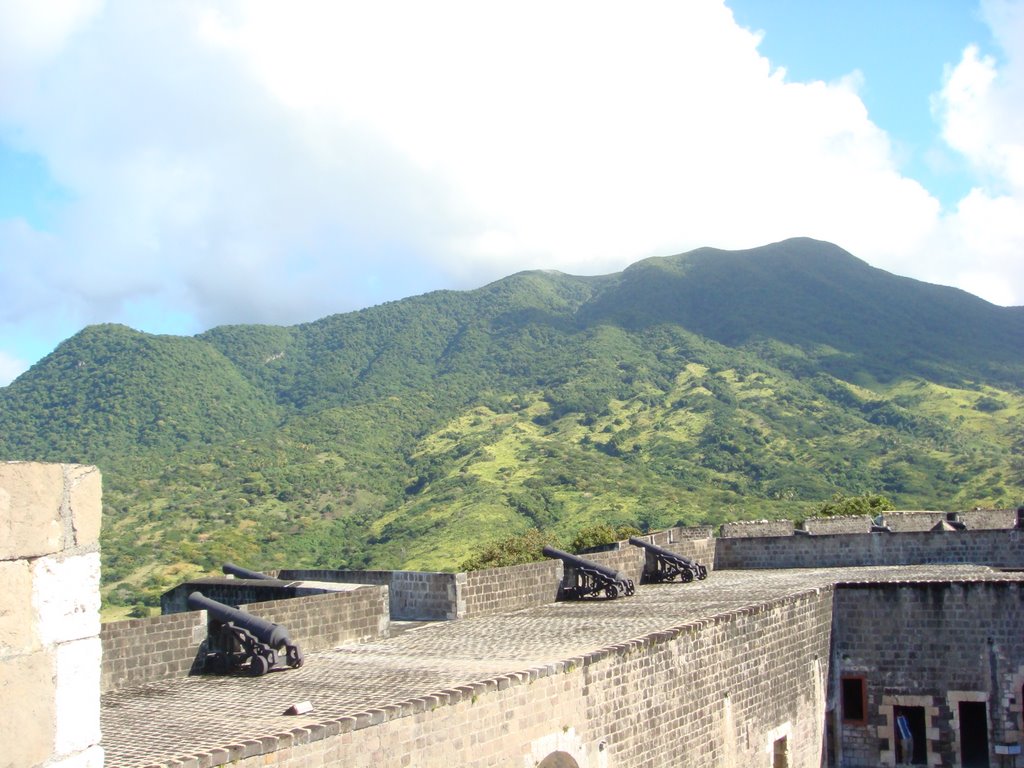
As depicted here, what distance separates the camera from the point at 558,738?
9.35 meters

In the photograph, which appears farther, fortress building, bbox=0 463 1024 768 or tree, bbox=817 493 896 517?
tree, bbox=817 493 896 517

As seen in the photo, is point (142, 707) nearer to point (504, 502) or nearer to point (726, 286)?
point (504, 502)

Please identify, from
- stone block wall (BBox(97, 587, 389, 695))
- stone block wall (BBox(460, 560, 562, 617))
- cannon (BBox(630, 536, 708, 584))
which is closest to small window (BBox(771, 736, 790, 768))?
stone block wall (BBox(460, 560, 562, 617))

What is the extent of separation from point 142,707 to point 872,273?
128 meters

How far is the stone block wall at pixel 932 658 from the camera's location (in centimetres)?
1422

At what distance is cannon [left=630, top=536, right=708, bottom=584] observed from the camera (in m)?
19.0

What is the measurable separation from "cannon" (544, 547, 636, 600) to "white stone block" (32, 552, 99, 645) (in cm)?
1286

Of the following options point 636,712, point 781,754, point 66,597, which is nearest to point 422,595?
point 636,712

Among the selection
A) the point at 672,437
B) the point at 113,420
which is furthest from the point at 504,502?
the point at 113,420

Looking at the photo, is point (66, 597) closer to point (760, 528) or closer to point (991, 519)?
point (760, 528)

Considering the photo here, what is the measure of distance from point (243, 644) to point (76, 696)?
7.01m

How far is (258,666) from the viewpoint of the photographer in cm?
1020

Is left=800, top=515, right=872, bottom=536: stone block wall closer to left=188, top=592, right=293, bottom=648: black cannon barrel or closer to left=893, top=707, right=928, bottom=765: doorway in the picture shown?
left=893, top=707, right=928, bottom=765: doorway

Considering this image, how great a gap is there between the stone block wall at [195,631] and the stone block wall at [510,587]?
1924mm
